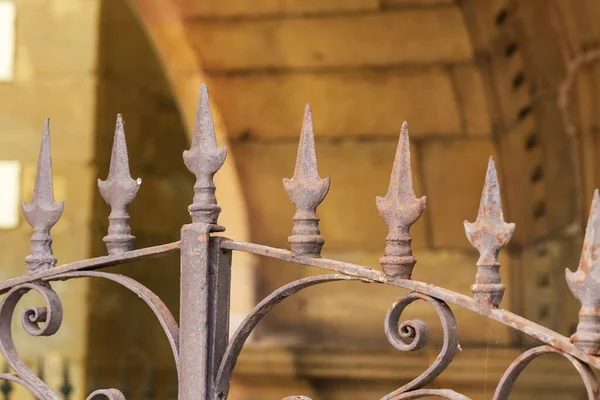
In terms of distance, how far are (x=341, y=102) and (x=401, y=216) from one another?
1.99m

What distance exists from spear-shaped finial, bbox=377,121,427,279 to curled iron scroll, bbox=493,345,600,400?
17 cm

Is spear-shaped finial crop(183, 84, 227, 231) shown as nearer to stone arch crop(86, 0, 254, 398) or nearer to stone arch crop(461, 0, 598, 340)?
stone arch crop(461, 0, 598, 340)

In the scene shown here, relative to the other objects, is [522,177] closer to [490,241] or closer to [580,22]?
[580,22]

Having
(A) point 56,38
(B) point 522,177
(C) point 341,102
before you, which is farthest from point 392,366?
(A) point 56,38

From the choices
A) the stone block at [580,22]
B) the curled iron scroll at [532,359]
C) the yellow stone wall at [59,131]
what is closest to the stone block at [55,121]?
the yellow stone wall at [59,131]

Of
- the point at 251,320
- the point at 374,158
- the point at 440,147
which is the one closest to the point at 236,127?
the point at 374,158

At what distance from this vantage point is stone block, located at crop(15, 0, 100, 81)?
11.0 ft

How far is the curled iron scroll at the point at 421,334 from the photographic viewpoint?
1141 mm

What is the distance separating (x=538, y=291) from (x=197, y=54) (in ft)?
A: 4.44

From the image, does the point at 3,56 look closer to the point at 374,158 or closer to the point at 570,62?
the point at 374,158

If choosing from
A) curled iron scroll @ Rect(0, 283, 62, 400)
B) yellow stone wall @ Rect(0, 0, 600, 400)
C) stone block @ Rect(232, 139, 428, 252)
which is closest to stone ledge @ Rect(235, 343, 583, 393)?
yellow stone wall @ Rect(0, 0, 600, 400)

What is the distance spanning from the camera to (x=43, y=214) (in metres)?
1.43

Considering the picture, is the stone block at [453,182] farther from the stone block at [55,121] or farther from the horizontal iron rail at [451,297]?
the horizontal iron rail at [451,297]

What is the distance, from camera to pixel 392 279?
1.18 m
